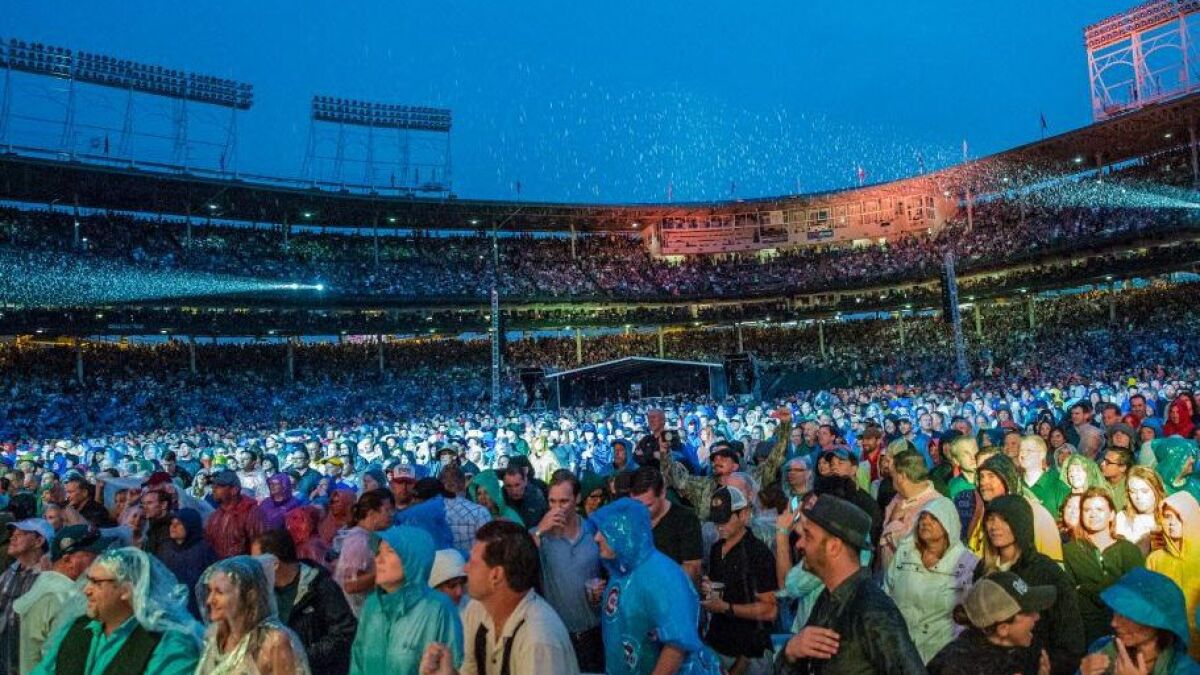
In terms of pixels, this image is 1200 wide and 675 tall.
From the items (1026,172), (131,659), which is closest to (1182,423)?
(131,659)

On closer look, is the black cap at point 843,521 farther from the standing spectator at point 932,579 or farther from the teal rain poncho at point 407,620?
the teal rain poncho at point 407,620

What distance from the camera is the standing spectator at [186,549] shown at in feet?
19.3

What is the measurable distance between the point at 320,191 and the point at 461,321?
10106 millimetres

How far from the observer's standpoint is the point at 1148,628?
3.11m

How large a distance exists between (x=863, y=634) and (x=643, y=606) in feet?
3.17

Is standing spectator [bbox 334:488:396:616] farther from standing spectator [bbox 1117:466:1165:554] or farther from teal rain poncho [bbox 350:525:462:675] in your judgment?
standing spectator [bbox 1117:466:1165:554]

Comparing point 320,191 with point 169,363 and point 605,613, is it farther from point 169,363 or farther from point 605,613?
point 605,613

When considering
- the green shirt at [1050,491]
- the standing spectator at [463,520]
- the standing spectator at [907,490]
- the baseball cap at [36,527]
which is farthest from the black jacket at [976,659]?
the baseball cap at [36,527]

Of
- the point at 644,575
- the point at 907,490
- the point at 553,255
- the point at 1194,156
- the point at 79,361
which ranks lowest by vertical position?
the point at 644,575

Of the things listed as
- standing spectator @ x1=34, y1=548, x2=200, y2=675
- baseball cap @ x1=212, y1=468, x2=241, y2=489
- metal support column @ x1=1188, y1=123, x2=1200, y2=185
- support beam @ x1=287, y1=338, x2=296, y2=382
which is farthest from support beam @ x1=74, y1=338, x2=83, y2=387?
metal support column @ x1=1188, y1=123, x2=1200, y2=185

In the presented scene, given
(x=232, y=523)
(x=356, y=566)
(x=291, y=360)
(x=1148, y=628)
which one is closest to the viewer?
(x=1148, y=628)

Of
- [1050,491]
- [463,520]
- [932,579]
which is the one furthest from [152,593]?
[1050,491]

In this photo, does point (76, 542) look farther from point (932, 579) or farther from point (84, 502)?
point (932, 579)

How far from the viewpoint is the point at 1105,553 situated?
14.8ft
